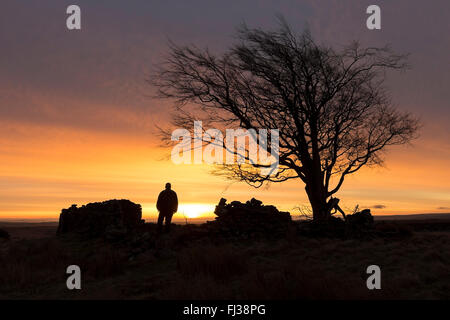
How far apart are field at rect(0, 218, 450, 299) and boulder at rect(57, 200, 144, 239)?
2.87 ft

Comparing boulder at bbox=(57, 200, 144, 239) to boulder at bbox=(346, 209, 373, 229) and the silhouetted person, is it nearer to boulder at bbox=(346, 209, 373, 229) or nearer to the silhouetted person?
the silhouetted person

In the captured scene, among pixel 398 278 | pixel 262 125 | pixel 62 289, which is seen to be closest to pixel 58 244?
pixel 62 289

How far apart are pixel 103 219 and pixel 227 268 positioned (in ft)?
31.7

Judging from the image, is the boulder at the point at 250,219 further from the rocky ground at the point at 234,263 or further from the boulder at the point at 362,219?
the boulder at the point at 362,219

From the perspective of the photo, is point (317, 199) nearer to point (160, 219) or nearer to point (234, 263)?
point (160, 219)

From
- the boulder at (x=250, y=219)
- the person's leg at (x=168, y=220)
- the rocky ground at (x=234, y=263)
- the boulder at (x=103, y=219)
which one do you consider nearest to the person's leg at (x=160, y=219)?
the person's leg at (x=168, y=220)

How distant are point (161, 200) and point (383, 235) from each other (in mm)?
9729

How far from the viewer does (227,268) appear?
11.2 m

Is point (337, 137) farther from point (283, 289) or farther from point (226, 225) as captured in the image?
point (283, 289)

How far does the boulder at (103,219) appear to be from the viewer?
1824 cm

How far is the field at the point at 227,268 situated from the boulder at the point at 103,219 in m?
0.88

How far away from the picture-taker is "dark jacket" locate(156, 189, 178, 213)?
17359 millimetres

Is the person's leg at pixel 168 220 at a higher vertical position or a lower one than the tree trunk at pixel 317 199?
lower

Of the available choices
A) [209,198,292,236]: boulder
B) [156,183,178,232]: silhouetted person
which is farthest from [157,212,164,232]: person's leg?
[209,198,292,236]: boulder
